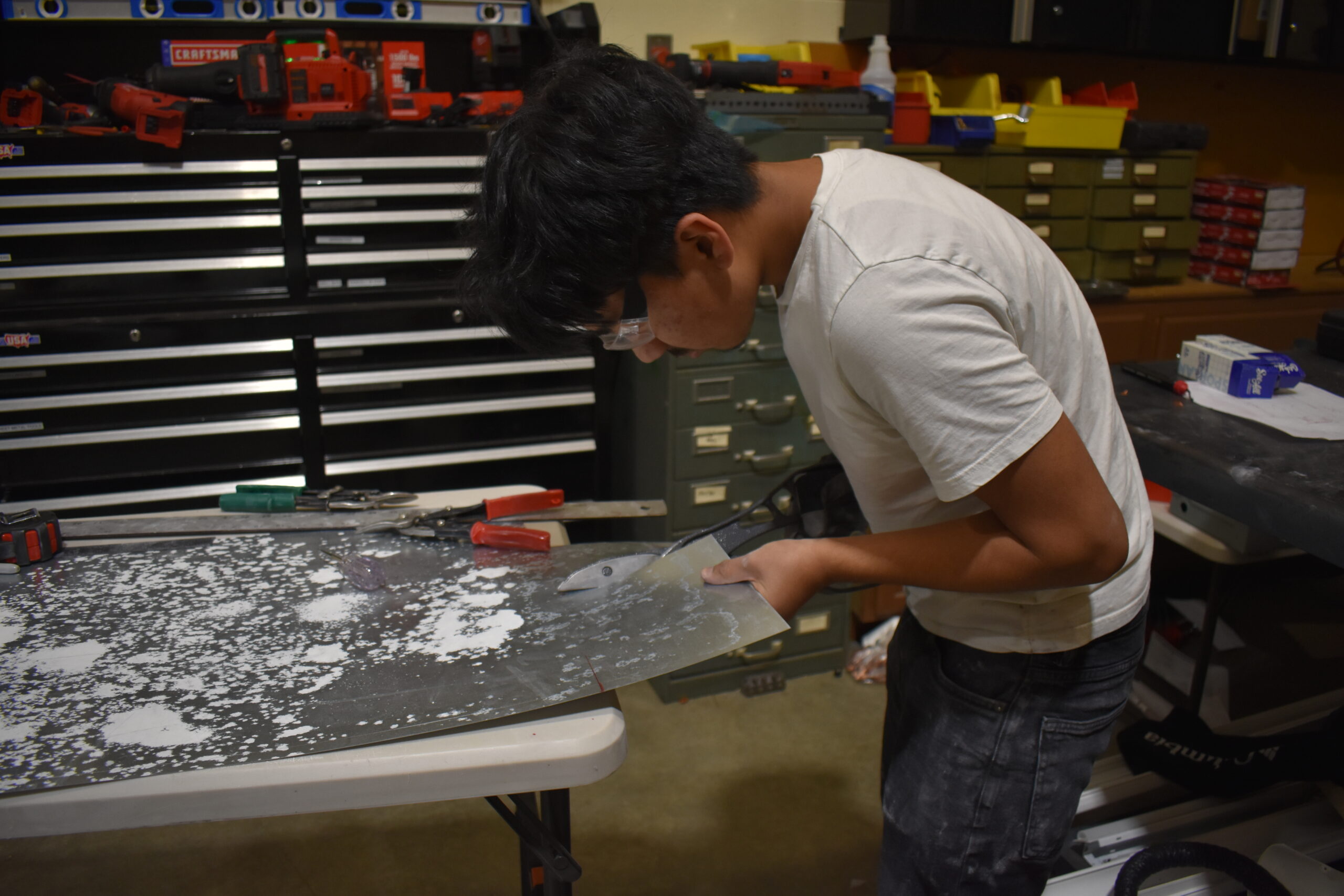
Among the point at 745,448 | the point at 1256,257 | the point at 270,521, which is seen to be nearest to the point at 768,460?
the point at 745,448

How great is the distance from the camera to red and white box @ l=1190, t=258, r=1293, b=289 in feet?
9.02

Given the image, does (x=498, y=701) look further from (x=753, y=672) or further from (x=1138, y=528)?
(x=753, y=672)

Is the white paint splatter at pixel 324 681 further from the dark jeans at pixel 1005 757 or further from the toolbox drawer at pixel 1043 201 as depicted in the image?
the toolbox drawer at pixel 1043 201

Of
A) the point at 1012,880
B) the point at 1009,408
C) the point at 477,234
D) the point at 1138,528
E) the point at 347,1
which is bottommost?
the point at 1012,880

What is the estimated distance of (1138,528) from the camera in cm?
88

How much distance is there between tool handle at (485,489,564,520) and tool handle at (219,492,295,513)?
246mm

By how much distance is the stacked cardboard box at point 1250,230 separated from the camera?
270 cm

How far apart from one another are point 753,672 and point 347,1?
1.77 meters

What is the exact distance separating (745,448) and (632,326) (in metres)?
1.31

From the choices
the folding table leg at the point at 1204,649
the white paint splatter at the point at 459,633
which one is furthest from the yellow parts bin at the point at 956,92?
the white paint splatter at the point at 459,633

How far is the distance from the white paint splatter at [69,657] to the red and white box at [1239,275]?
9.79 ft

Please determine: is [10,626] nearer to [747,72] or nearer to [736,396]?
[736,396]

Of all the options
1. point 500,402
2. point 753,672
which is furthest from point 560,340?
point 753,672

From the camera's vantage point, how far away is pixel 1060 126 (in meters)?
2.42
